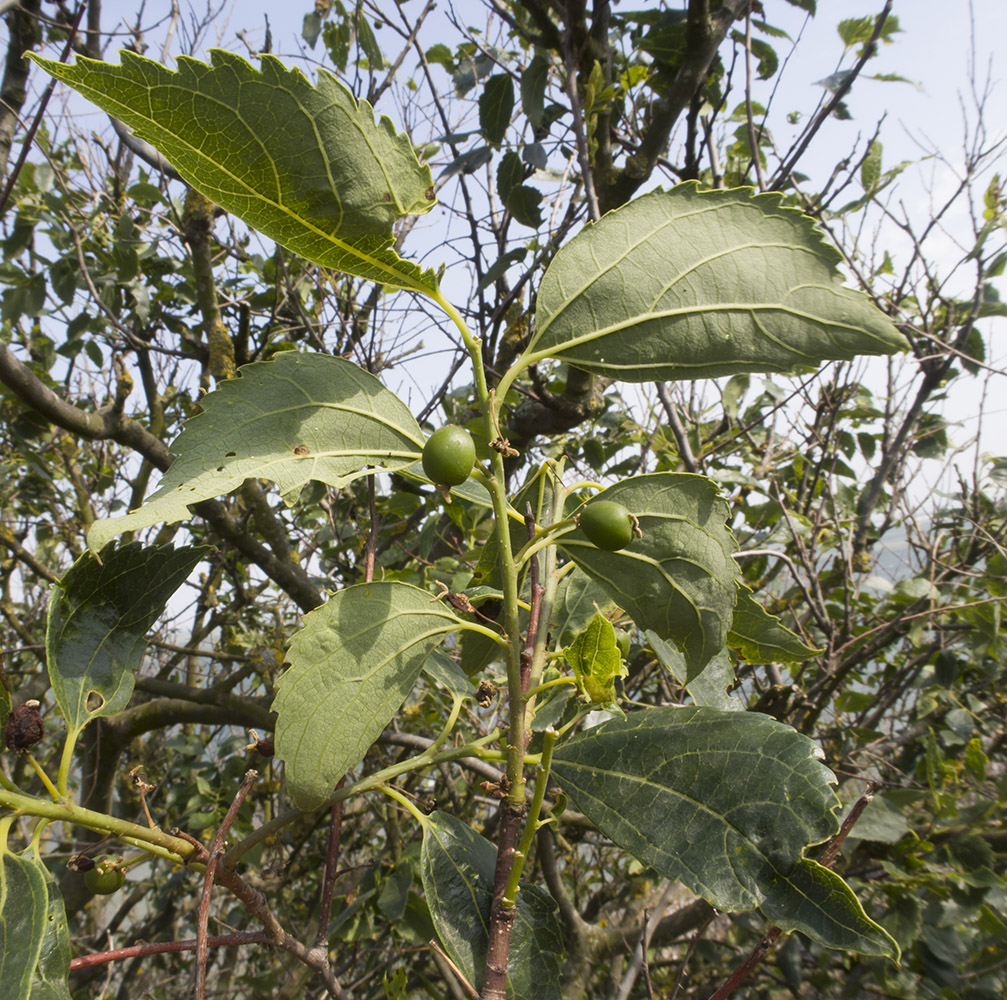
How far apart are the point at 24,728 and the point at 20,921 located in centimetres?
20

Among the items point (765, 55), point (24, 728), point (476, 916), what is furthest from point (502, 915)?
point (765, 55)

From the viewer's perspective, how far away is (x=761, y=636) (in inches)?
35.5

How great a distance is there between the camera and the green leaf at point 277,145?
61 cm

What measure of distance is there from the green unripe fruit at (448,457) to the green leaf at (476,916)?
480 millimetres

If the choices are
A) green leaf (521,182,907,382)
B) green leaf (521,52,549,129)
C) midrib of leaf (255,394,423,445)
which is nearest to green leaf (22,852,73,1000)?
midrib of leaf (255,394,423,445)

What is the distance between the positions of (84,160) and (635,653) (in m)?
3.63

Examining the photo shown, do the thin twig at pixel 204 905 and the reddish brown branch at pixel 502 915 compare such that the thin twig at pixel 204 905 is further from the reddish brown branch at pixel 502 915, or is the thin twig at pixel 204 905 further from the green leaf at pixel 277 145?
the green leaf at pixel 277 145

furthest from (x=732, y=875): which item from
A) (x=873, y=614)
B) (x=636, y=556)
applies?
(x=873, y=614)

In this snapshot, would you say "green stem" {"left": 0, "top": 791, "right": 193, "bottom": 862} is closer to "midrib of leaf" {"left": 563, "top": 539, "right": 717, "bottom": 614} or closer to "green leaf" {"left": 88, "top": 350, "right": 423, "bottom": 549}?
"green leaf" {"left": 88, "top": 350, "right": 423, "bottom": 549}

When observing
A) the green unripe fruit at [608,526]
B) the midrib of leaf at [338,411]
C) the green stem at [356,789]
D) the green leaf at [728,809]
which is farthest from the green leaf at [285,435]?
the green leaf at [728,809]

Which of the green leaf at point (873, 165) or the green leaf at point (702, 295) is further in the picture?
the green leaf at point (873, 165)

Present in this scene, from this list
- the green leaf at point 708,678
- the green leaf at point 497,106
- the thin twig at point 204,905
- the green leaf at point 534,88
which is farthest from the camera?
the green leaf at point 497,106

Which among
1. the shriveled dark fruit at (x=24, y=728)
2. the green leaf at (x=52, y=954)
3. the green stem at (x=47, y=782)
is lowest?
the green leaf at (x=52, y=954)

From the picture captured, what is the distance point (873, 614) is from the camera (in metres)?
2.88
